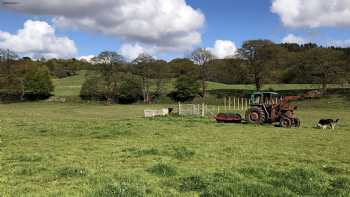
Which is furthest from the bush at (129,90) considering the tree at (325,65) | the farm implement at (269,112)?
the farm implement at (269,112)

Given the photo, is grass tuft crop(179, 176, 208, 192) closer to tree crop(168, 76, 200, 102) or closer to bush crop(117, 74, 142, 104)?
tree crop(168, 76, 200, 102)

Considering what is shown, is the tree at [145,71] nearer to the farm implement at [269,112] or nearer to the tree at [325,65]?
the tree at [325,65]

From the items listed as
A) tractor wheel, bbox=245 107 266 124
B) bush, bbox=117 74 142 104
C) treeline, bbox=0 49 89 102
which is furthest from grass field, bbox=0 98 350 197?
treeline, bbox=0 49 89 102

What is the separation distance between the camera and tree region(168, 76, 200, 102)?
289 ft

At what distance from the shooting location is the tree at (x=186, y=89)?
88.1m

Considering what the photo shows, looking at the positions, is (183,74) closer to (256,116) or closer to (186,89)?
(186,89)

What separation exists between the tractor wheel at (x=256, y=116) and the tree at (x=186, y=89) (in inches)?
2256

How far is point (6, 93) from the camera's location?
98.4 m

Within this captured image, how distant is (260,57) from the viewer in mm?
78062

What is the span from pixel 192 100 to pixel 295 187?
79578 mm

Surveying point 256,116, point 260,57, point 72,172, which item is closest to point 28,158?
point 72,172

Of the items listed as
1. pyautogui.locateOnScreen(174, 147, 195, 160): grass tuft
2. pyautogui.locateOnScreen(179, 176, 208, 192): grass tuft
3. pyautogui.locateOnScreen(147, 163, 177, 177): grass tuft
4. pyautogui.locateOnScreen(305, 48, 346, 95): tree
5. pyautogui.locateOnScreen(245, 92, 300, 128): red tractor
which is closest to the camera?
pyautogui.locateOnScreen(179, 176, 208, 192): grass tuft

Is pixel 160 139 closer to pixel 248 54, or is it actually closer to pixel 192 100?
pixel 248 54

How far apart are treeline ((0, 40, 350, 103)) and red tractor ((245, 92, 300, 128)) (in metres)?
46.6
